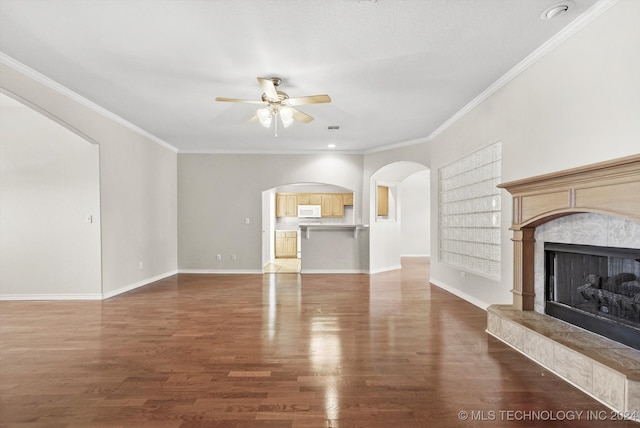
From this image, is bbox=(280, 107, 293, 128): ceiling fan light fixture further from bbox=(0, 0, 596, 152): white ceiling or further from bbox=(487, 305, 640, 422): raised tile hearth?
bbox=(487, 305, 640, 422): raised tile hearth

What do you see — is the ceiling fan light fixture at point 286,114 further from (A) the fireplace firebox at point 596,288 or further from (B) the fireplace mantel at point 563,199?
(A) the fireplace firebox at point 596,288

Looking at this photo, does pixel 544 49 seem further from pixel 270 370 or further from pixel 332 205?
pixel 332 205

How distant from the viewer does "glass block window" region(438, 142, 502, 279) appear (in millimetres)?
3953

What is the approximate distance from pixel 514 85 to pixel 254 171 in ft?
17.6

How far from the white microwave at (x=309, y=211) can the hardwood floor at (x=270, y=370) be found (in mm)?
6003

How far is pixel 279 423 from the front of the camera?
6.03 ft

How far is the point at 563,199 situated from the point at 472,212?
1.97 meters

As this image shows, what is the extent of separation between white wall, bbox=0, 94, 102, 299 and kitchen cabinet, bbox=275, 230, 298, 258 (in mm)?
6032

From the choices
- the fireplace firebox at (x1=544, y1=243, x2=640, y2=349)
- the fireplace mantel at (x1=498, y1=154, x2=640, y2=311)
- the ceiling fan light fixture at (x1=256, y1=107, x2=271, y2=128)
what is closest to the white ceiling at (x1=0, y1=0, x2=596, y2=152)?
the ceiling fan light fixture at (x1=256, y1=107, x2=271, y2=128)

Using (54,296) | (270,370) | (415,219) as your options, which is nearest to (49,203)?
(54,296)

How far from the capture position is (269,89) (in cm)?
326

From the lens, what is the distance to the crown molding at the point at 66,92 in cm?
324

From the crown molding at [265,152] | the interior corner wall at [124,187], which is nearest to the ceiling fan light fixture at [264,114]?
the interior corner wall at [124,187]

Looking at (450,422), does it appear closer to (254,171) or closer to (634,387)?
(634,387)
